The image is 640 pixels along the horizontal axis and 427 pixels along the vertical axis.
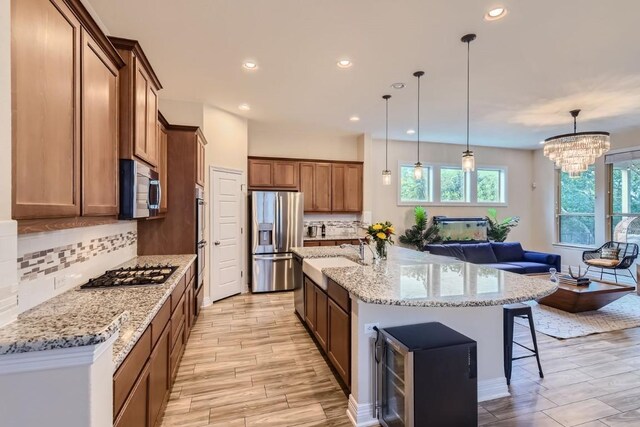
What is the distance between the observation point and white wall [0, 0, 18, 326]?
1.02 m

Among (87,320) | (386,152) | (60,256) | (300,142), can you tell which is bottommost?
(87,320)

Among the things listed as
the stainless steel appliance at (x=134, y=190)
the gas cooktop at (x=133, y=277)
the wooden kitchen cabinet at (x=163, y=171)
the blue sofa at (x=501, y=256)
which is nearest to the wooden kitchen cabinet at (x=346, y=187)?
the blue sofa at (x=501, y=256)

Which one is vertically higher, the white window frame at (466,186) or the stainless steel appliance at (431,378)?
the white window frame at (466,186)

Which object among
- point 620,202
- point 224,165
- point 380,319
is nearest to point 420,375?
point 380,319

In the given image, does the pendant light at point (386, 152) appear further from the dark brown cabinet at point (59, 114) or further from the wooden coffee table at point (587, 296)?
the dark brown cabinet at point (59, 114)

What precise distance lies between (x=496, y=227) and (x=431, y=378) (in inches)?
256

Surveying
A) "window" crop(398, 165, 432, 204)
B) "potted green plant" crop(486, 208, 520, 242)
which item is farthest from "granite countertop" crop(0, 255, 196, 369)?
"potted green plant" crop(486, 208, 520, 242)

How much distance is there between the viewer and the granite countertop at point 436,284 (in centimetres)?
180

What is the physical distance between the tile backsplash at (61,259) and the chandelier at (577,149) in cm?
569

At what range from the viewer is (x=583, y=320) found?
397 centimetres

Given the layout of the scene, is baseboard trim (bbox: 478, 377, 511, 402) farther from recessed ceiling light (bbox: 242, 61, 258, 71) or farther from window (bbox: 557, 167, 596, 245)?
window (bbox: 557, 167, 596, 245)

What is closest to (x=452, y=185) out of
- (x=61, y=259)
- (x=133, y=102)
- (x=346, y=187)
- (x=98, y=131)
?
(x=346, y=187)

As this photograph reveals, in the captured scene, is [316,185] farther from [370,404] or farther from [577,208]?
[577,208]

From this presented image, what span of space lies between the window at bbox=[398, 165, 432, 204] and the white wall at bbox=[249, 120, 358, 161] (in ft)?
4.18
